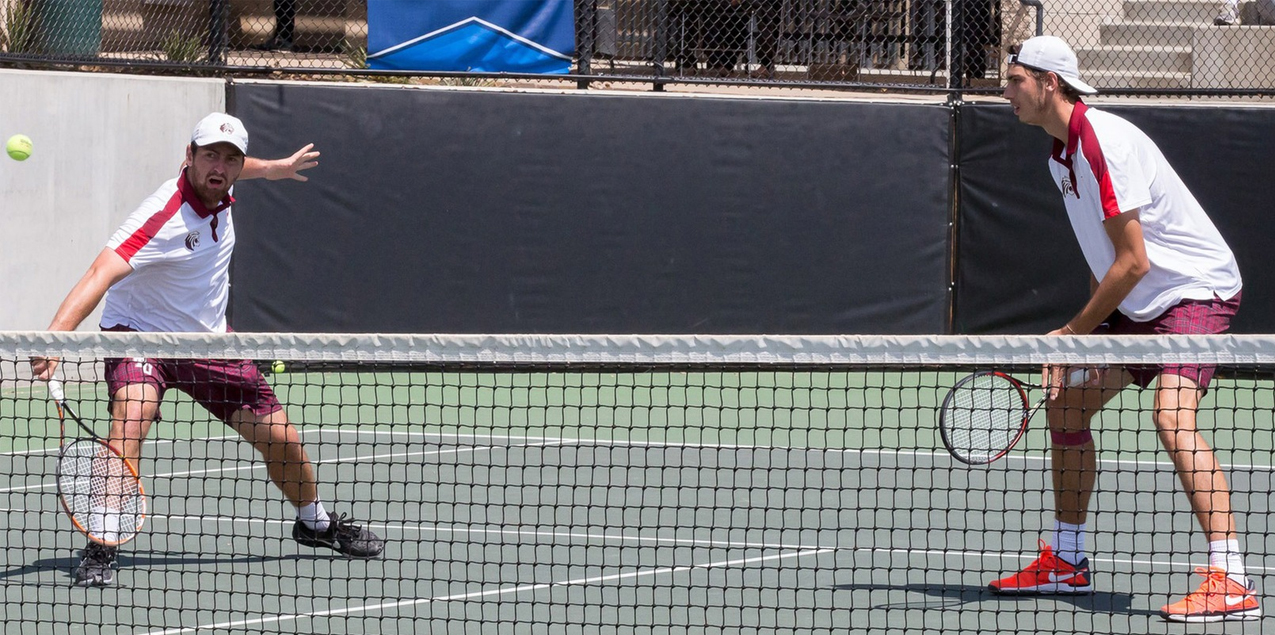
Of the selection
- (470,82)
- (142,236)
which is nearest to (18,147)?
(470,82)

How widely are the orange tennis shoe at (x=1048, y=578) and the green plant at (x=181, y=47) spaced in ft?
22.3

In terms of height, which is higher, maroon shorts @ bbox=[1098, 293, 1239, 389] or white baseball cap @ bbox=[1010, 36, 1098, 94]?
white baseball cap @ bbox=[1010, 36, 1098, 94]

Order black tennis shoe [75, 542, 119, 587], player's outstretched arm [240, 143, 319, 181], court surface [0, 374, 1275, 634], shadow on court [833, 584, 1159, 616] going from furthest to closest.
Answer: player's outstretched arm [240, 143, 319, 181]
black tennis shoe [75, 542, 119, 587]
shadow on court [833, 584, 1159, 616]
court surface [0, 374, 1275, 634]

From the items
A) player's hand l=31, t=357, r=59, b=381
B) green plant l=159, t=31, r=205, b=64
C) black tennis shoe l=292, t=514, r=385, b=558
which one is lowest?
black tennis shoe l=292, t=514, r=385, b=558

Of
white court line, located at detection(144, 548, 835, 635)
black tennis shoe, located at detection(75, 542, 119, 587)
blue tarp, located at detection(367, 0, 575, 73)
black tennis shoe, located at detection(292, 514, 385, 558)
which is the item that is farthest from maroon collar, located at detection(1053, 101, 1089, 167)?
blue tarp, located at detection(367, 0, 575, 73)

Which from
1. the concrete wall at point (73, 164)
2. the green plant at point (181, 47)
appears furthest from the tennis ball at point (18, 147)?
the green plant at point (181, 47)

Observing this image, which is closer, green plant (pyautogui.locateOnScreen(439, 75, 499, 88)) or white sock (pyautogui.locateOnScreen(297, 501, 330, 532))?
white sock (pyautogui.locateOnScreen(297, 501, 330, 532))

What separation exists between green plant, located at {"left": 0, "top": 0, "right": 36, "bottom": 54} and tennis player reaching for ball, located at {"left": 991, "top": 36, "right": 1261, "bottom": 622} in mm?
6758

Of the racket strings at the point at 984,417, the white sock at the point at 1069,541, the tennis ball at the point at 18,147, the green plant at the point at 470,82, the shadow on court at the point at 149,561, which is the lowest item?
the shadow on court at the point at 149,561

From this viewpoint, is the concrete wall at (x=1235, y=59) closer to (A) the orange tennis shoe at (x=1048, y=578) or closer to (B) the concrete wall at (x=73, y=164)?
(B) the concrete wall at (x=73, y=164)

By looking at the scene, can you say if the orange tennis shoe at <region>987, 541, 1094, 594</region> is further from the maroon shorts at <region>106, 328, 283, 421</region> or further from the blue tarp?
the blue tarp

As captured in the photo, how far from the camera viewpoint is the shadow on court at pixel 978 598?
176 inches

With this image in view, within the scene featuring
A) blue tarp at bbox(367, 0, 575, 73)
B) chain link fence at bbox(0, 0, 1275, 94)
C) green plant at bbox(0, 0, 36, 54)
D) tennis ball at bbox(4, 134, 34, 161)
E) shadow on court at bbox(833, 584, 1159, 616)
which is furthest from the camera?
blue tarp at bbox(367, 0, 575, 73)

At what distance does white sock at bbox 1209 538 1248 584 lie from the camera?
4.27 meters
